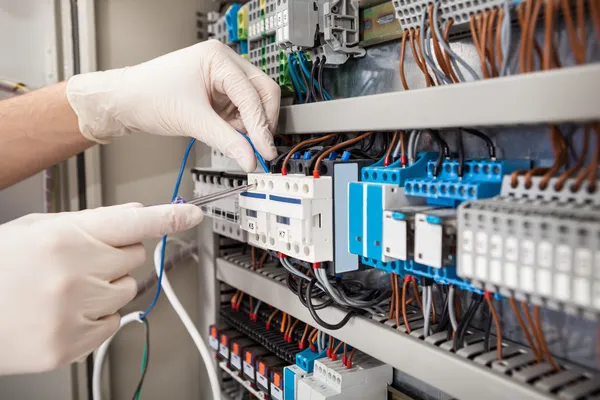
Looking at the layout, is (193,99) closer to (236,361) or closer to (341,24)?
(341,24)

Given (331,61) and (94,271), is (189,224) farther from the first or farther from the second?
(331,61)

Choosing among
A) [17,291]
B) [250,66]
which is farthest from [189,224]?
[250,66]

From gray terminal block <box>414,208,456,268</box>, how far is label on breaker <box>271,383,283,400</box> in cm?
62

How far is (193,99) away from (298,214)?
1.35 feet

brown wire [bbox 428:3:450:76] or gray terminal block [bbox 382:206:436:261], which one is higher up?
brown wire [bbox 428:3:450:76]

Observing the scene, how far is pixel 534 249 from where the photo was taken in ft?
1.88

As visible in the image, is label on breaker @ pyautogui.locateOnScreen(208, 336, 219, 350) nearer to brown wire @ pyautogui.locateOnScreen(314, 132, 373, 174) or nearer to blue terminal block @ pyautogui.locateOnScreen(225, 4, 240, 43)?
brown wire @ pyautogui.locateOnScreen(314, 132, 373, 174)

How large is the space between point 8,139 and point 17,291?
600mm

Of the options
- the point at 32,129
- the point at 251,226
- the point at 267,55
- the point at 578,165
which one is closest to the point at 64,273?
the point at 251,226

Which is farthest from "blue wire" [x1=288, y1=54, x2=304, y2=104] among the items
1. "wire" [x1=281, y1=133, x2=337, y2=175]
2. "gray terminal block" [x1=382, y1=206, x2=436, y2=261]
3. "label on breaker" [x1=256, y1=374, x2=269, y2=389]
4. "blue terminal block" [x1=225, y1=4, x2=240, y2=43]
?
"label on breaker" [x1=256, y1=374, x2=269, y2=389]

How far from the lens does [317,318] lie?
0.94 m

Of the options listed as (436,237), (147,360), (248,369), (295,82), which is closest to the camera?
Answer: (436,237)

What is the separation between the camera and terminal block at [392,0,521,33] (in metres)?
0.72

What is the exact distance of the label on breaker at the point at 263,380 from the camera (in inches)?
47.5
